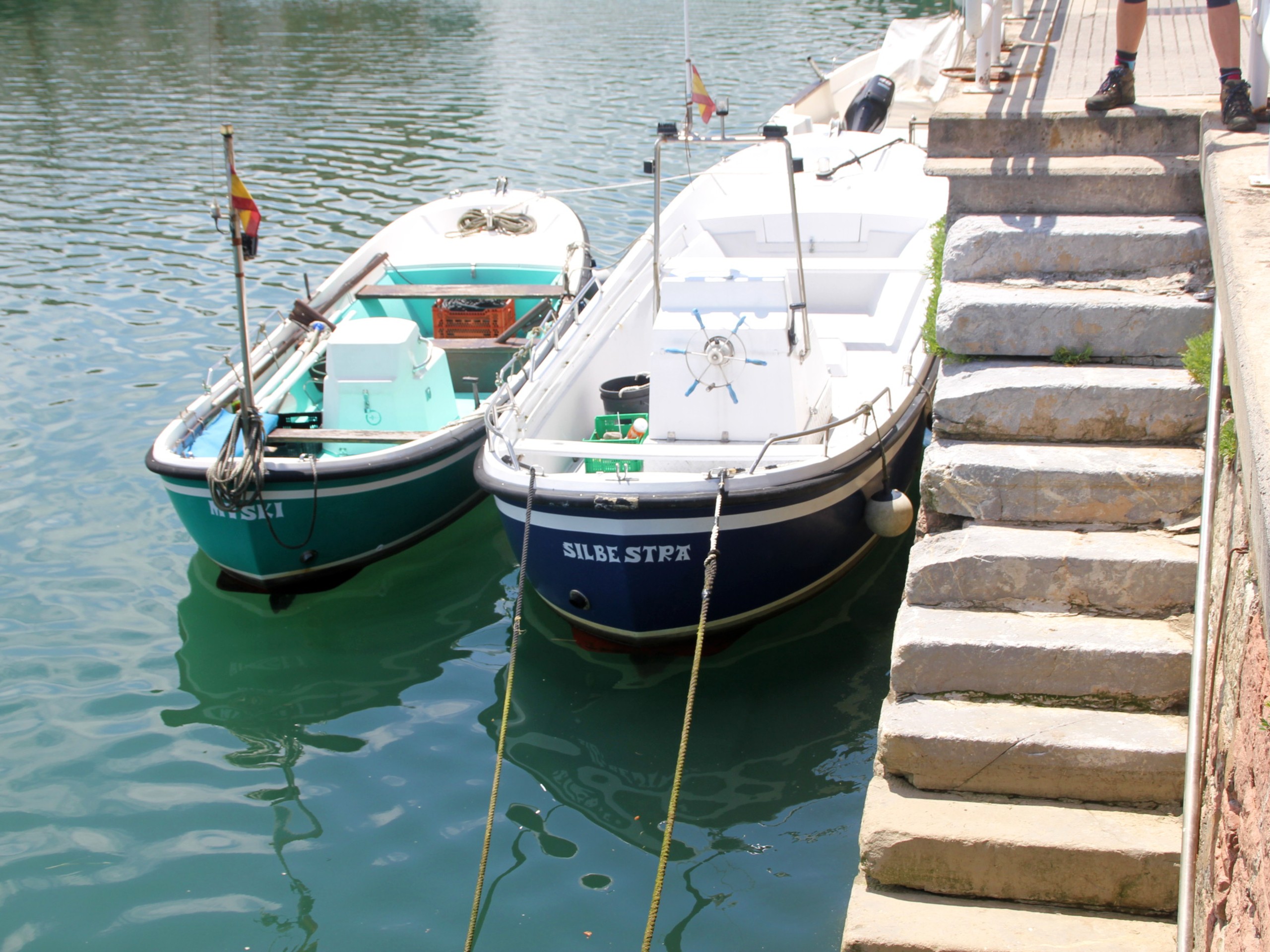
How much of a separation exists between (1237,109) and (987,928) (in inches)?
131

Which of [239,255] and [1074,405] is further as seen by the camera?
[239,255]

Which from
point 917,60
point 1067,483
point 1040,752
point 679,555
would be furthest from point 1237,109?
point 917,60

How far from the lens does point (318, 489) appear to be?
6.73 metres

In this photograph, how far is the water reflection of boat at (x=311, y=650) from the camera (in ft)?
19.0

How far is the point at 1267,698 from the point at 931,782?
63.4 inches

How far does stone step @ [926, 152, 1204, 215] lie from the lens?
4.74 meters

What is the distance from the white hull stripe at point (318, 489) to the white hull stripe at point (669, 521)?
1.17 m

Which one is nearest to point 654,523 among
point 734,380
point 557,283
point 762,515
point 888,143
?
point 762,515

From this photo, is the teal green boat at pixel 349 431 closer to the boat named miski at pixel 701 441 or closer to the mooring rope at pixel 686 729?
the boat named miski at pixel 701 441

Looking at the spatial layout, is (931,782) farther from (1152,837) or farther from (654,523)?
(654,523)

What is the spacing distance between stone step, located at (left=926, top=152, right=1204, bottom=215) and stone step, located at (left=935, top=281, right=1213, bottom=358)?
1.60 ft

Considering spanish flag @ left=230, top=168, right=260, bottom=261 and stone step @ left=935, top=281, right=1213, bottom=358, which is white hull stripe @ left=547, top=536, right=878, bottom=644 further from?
spanish flag @ left=230, top=168, right=260, bottom=261

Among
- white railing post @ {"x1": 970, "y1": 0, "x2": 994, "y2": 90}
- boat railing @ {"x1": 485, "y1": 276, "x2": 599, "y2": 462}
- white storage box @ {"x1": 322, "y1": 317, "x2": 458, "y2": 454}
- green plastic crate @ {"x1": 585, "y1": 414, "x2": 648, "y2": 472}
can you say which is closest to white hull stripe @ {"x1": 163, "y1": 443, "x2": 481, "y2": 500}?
white storage box @ {"x1": 322, "y1": 317, "x2": 458, "y2": 454}

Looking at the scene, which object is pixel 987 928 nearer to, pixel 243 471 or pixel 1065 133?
pixel 1065 133
